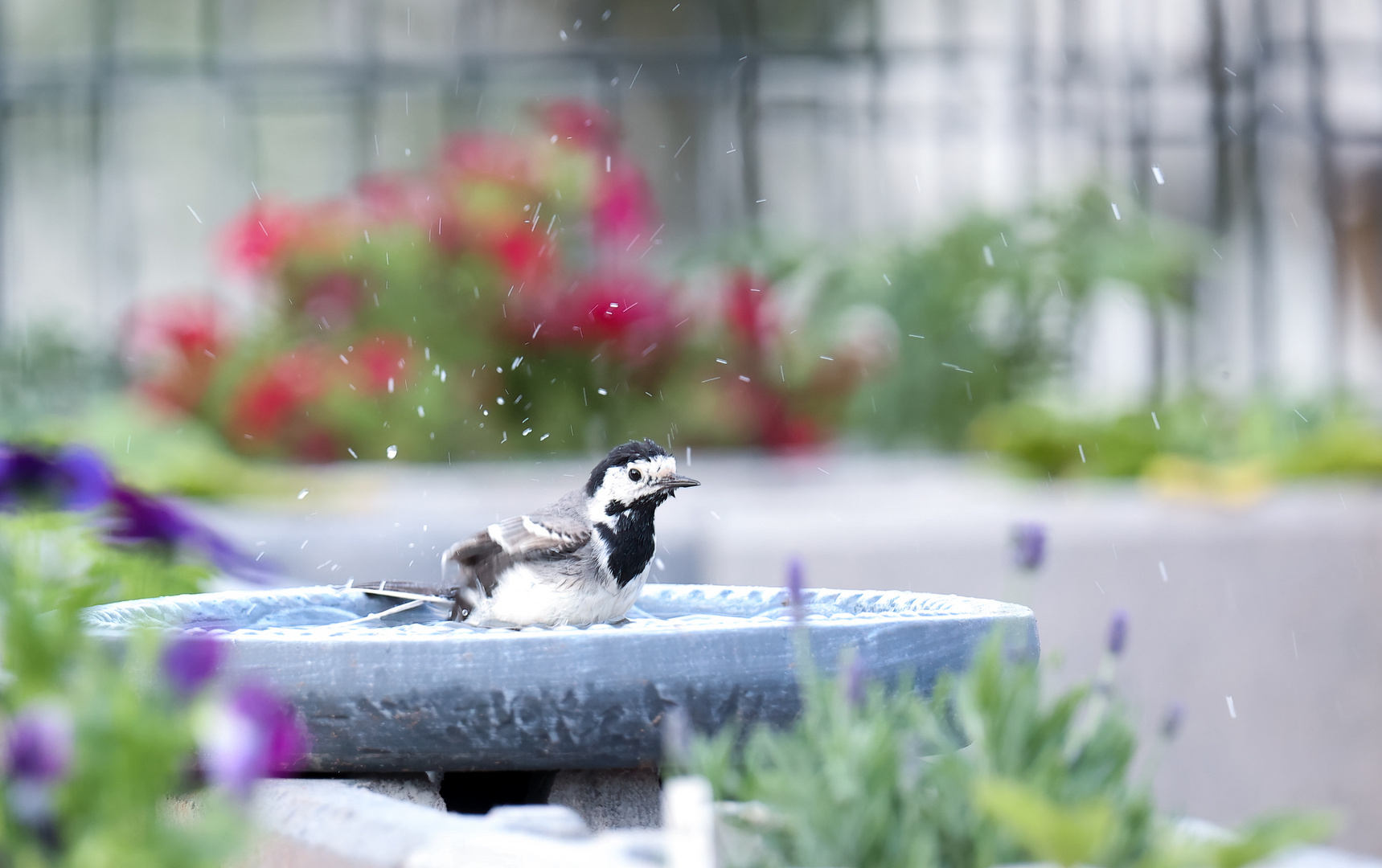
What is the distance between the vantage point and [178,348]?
7891 mm

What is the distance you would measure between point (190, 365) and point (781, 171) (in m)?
3.69

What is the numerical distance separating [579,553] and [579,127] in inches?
258

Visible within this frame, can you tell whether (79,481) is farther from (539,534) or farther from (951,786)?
(951,786)

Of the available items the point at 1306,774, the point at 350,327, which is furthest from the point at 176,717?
the point at 350,327

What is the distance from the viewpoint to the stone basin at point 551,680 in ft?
5.63

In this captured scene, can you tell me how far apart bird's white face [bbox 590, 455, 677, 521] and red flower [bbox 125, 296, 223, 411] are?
5.95 meters

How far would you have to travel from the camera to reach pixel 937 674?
5.99 ft

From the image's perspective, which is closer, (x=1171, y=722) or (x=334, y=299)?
(x=1171, y=722)

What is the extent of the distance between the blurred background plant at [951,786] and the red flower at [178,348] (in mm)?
6856

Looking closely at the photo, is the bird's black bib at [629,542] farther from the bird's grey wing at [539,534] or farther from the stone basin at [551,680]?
the stone basin at [551,680]

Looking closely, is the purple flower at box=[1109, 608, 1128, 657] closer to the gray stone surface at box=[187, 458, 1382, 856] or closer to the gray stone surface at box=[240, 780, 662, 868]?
the gray stone surface at box=[240, 780, 662, 868]

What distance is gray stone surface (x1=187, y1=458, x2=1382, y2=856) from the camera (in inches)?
186

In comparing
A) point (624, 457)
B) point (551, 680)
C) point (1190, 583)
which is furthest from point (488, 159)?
point (551, 680)

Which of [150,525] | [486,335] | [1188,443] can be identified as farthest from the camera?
[486,335]
